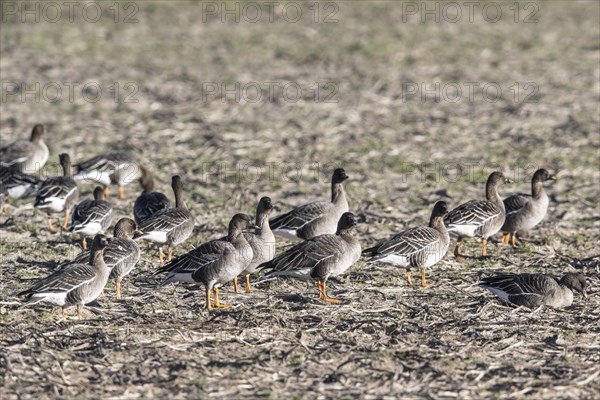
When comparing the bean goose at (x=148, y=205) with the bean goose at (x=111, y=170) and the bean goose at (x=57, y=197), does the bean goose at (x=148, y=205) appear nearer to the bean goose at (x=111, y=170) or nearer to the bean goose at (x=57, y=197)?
the bean goose at (x=57, y=197)

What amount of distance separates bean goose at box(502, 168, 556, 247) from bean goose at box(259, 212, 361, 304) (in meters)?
4.22

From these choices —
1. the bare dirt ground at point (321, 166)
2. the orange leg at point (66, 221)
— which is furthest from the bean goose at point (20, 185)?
the orange leg at point (66, 221)

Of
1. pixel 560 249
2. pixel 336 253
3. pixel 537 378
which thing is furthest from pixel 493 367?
pixel 560 249

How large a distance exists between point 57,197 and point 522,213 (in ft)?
29.0

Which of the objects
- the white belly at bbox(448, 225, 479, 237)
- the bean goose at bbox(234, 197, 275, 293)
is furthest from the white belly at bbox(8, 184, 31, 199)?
the white belly at bbox(448, 225, 479, 237)

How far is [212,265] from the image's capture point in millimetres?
15016

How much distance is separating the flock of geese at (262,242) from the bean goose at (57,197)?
2 cm

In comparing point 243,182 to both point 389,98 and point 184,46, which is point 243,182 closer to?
point 389,98

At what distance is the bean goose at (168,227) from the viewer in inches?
670

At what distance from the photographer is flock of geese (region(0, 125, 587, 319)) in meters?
14.7

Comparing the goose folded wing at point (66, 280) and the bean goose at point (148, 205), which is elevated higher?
the goose folded wing at point (66, 280)

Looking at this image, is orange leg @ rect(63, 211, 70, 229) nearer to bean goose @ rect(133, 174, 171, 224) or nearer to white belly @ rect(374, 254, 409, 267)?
bean goose @ rect(133, 174, 171, 224)

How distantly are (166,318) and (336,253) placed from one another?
9.48 ft

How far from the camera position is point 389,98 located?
29.4 metres
